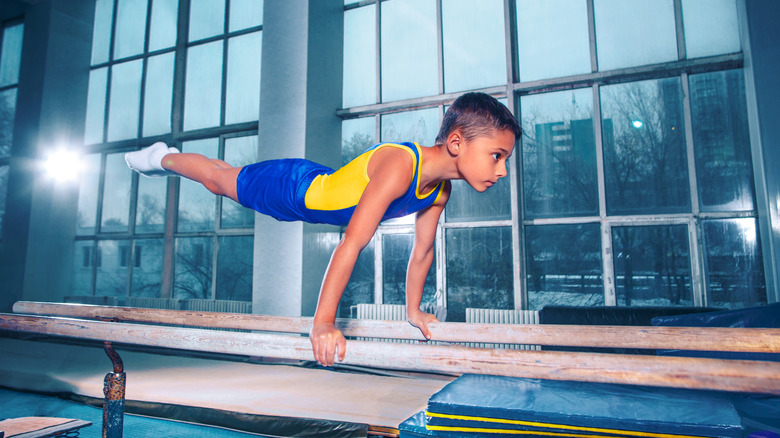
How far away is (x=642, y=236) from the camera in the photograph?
448cm

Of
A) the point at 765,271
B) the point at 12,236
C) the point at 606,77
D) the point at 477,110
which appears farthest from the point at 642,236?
the point at 12,236

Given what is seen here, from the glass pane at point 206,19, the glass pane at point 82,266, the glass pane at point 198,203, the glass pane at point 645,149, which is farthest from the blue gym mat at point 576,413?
the glass pane at point 82,266

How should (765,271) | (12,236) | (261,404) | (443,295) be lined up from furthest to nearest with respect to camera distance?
(12,236) < (443,295) < (765,271) < (261,404)

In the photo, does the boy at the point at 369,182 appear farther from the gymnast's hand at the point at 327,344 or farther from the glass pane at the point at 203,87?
the glass pane at the point at 203,87

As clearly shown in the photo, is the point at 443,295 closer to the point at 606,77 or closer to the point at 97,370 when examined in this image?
the point at 606,77

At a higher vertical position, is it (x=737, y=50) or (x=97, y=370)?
(x=737, y=50)

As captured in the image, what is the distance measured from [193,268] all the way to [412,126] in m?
3.85

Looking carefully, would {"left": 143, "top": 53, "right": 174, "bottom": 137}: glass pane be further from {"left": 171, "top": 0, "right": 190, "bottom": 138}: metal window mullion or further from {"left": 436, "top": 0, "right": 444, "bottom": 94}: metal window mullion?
{"left": 436, "top": 0, "right": 444, "bottom": 94}: metal window mullion

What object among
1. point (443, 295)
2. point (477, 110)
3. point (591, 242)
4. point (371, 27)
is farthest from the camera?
point (371, 27)

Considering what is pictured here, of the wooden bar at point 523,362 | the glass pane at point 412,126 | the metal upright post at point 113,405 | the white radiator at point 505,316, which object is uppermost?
the glass pane at point 412,126

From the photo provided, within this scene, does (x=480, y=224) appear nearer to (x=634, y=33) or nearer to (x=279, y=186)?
(x=634, y=33)

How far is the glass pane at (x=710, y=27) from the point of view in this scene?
4.38 metres

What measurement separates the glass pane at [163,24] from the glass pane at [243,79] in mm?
1439

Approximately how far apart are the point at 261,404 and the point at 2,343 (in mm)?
5277
